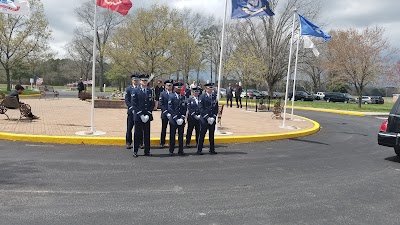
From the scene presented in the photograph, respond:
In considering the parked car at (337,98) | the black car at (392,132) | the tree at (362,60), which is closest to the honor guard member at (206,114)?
the black car at (392,132)

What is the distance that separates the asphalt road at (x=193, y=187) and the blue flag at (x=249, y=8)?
459 cm

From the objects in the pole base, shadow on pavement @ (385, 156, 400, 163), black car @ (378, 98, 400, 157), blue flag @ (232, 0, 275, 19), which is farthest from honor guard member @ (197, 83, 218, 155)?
shadow on pavement @ (385, 156, 400, 163)

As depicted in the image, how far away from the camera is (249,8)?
440 inches

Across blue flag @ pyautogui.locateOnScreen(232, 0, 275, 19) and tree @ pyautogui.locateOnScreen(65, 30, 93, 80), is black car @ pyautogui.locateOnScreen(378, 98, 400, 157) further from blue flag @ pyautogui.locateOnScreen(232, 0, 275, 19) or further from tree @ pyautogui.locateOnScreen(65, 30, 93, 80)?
tree @ pyautogui.locateOnScreen(65, 30, 93, 80)

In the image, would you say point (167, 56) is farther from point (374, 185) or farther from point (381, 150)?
point (374, 185)

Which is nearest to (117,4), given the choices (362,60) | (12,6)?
(12,6)

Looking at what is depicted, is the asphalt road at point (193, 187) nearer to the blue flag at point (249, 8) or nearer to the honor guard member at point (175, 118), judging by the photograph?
the honor guard member at point (175, 118)

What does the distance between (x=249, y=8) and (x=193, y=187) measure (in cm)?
720

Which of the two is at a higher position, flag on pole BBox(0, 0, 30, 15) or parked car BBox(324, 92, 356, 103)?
flag on pole BBox(0, 0, 30, 15)

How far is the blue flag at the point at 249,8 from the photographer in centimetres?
1116

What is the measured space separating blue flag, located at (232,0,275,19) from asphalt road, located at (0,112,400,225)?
459cm

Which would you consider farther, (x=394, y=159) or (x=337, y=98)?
(x=337, y=98)

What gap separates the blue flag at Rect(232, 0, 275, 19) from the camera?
11.2 m

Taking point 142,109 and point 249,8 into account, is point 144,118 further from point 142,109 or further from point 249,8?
point 249,8
